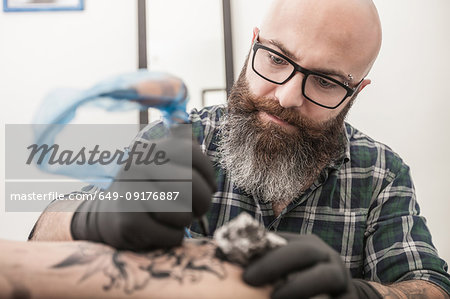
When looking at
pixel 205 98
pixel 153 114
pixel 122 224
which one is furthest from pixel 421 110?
pixel 122 224

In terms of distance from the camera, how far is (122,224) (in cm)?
56

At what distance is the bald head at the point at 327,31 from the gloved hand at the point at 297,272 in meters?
0.67

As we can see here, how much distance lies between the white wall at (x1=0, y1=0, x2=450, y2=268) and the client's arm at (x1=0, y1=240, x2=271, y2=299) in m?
1.27

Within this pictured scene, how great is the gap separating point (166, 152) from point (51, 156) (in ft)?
0.85

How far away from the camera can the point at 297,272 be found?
0.57 meters

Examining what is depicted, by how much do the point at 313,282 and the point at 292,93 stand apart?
651mm

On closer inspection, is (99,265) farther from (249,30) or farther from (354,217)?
(249,30)

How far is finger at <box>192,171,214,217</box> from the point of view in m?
0.59

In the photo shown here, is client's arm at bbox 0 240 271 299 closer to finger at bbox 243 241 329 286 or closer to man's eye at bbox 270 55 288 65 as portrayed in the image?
finger at bbox 243 241 329 286

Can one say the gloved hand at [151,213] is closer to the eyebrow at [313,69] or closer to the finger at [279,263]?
the finger at [279,263]

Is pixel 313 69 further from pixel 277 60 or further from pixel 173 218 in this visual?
pixel 173 218

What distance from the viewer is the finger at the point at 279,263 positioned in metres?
0.55

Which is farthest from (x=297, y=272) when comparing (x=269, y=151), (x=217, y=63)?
(x=217, y=63)
